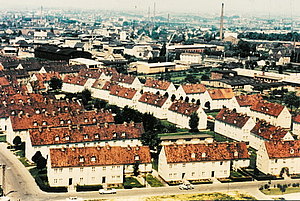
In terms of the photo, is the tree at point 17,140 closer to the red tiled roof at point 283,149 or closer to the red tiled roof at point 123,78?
the red tiled roof at point 283,149

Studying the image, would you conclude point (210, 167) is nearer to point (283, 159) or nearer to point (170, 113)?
point (283, 159)

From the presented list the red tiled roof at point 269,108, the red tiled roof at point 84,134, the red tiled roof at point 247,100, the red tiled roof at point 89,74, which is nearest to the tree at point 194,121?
the red tiled roof at point 84,134

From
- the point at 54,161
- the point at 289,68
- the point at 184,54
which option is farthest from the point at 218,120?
the point at 184,54

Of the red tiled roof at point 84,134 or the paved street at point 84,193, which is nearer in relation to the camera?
the paved street at point 84,193

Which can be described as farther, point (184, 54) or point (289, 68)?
point (184, 54)

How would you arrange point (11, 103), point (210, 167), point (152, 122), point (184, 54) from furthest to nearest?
point (184, 54), point (11, 103), point (152, 122), point (210, 167)

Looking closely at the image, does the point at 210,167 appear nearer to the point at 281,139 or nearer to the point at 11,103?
the point at 281,139

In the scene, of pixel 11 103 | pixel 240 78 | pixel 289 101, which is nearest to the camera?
pixel 11 103

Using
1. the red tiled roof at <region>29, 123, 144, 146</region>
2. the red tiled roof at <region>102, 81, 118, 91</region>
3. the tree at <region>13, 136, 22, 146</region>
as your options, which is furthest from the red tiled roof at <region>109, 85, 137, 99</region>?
the tree at <region>13, 136, 22, 146</region>
